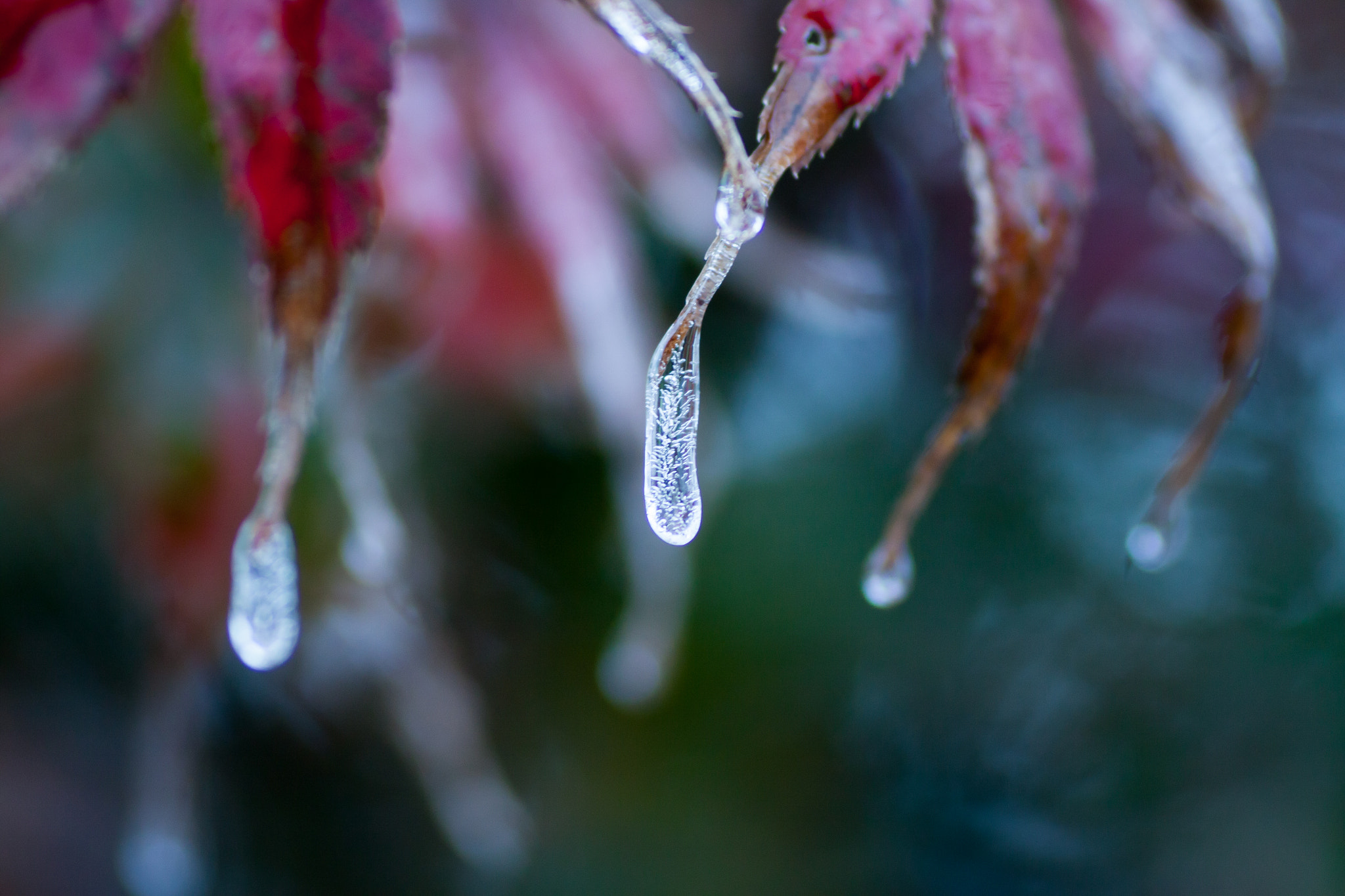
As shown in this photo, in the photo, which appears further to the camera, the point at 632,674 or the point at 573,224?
the point at 632,674

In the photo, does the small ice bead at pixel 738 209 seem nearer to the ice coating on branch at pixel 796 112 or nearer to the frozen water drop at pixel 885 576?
the ice coating on branch at pixel 796 112

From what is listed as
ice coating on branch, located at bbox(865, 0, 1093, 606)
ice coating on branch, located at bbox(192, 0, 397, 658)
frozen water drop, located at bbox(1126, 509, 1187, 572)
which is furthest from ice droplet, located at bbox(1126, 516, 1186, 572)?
ice coating on branch, located at bbox(192, 0, 397, 658)

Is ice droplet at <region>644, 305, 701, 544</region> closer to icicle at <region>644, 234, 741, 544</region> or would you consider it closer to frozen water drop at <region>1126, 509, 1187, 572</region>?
icicle at <region>644, 234, 741, 544</region>

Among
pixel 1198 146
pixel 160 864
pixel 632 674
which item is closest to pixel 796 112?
pixel 1198 146

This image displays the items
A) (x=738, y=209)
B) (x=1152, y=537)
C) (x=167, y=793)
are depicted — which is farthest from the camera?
(x=167, y=793)

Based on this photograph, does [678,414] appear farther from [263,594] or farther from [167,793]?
[167,793]

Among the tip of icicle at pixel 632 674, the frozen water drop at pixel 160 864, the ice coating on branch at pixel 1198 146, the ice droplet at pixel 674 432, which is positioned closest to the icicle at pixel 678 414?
the ice droplet at pixel 674 432
